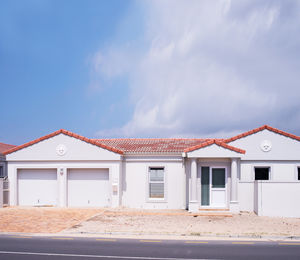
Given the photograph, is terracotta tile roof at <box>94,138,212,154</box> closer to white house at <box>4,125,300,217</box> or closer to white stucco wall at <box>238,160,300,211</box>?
white house at <box>4,125,300,217</box>

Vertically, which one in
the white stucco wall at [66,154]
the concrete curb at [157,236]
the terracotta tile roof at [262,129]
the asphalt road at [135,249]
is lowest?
the concrete curb at [157,236]

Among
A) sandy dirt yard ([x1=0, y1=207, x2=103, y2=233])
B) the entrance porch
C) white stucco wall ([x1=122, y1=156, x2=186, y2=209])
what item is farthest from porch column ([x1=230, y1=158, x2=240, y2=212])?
sandy dirt yard ([x1=0, y1=207, x2=103, y2=233])

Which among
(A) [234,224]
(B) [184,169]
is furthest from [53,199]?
(A) [234,224]

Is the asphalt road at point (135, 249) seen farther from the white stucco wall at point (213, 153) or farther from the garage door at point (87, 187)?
the garage door at point (87, 187)

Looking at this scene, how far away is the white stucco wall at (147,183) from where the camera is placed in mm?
21578

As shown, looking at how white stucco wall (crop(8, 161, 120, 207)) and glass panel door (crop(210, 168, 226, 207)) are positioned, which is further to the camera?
white stucco wall (crop(8, 161, 120, 207))

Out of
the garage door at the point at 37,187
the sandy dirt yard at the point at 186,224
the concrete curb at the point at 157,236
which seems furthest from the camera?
the garage door at the point at 37,187

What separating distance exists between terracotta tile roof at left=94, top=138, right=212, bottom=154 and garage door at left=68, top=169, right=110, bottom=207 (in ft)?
6.86

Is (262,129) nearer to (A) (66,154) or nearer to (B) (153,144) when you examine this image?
(B) (153,144)

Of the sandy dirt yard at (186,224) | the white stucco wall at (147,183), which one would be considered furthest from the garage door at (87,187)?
the sandy dirt yard at (186,224)

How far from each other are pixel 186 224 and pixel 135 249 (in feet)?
16.5

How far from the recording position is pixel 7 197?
22.1 meters

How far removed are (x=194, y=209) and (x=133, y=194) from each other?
155 inches

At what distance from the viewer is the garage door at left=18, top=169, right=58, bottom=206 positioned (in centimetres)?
2236
